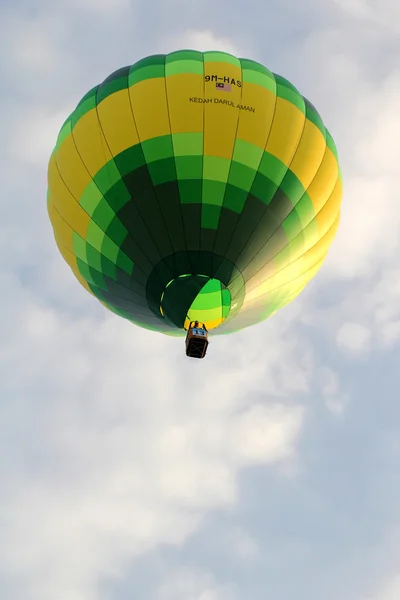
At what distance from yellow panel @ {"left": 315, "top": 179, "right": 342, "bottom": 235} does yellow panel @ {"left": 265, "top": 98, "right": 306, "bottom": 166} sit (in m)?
1.31

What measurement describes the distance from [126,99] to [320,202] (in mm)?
3717

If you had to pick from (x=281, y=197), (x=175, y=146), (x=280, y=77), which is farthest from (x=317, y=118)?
(x=175, y=146)

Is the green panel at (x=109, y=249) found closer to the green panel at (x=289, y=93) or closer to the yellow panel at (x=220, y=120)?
the yellow panel at (x=220, y=120)

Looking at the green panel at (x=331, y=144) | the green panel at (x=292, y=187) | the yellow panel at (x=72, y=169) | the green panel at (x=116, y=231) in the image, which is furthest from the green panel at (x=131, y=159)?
the green panel at (x=331, y=144)

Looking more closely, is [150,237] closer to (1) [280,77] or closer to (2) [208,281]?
(2) [208,281]

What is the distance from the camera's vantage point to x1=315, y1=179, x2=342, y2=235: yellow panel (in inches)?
461

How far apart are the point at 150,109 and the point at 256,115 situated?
1.72 m

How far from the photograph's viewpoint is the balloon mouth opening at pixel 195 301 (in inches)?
422

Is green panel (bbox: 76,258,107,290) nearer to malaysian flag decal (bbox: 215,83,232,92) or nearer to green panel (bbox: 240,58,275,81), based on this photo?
malaysian flag decal (bbox: 215,83,232,92)

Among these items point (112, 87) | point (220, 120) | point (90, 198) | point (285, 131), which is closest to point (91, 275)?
point (90, 198)

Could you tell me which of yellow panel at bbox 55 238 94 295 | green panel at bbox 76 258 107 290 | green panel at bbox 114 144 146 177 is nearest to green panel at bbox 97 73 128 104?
green panel at bbox 114 144 146 177

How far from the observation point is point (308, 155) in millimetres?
11125

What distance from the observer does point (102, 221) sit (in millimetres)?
10914

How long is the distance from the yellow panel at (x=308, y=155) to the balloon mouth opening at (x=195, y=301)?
2.27 m
